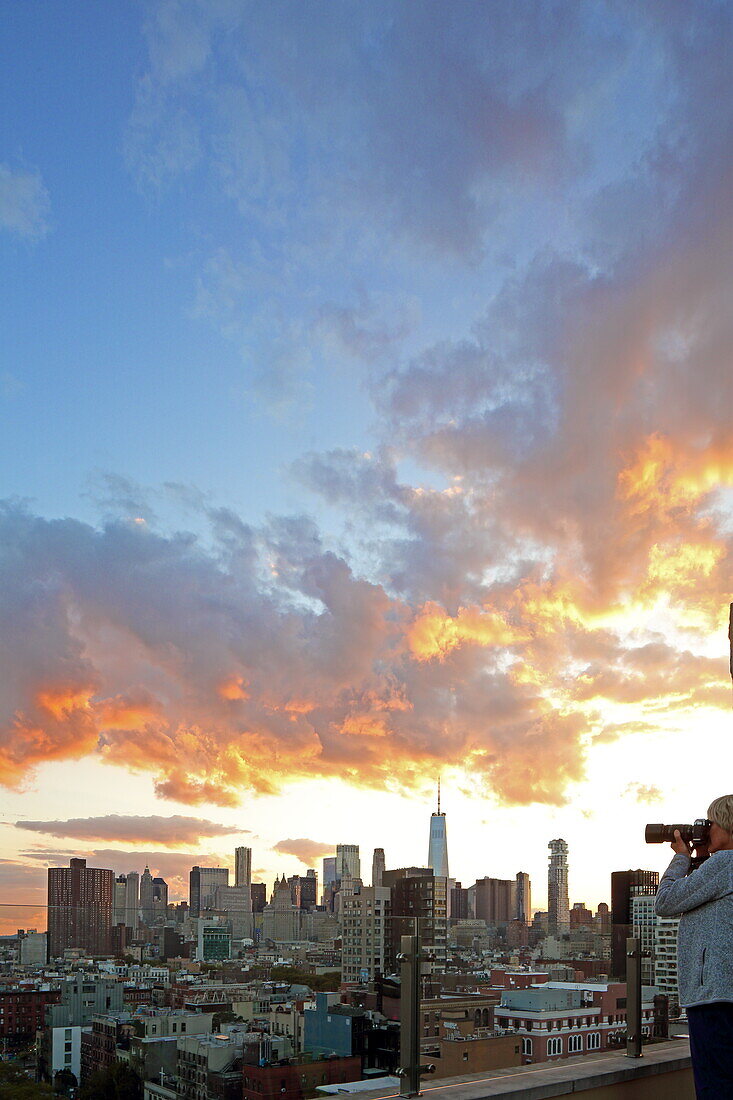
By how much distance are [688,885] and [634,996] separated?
1552 millimetres

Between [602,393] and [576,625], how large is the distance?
370cm

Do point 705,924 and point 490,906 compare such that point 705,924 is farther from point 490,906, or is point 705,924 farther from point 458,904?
point 490,906

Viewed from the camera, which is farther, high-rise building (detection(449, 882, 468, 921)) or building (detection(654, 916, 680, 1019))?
building (detection(654, 916, 680, 1019))

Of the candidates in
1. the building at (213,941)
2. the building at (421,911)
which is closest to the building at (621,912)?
the building at (421,911)

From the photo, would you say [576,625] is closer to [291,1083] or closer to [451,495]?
[451,495]

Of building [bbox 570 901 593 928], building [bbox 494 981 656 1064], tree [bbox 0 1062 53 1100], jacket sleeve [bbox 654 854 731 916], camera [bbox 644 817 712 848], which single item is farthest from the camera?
building [bbox 570 901 593 928]

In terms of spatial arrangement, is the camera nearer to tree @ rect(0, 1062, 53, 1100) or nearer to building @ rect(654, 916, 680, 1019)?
building @ rect(654, 916, 680, 1019)

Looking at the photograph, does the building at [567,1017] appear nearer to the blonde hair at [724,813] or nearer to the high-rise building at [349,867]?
the high-rise building at [349,867]

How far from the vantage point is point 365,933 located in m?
2.84

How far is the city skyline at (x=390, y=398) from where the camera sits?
6230mm

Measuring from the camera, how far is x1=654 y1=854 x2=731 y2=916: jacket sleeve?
2.03 m

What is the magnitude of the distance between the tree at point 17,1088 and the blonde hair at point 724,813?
5.95ft

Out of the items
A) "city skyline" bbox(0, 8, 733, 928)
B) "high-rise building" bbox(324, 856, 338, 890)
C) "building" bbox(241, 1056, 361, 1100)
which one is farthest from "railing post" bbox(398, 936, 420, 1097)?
"high-rise building" bbox(324, 856, 338, 890)

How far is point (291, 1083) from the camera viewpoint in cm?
249
